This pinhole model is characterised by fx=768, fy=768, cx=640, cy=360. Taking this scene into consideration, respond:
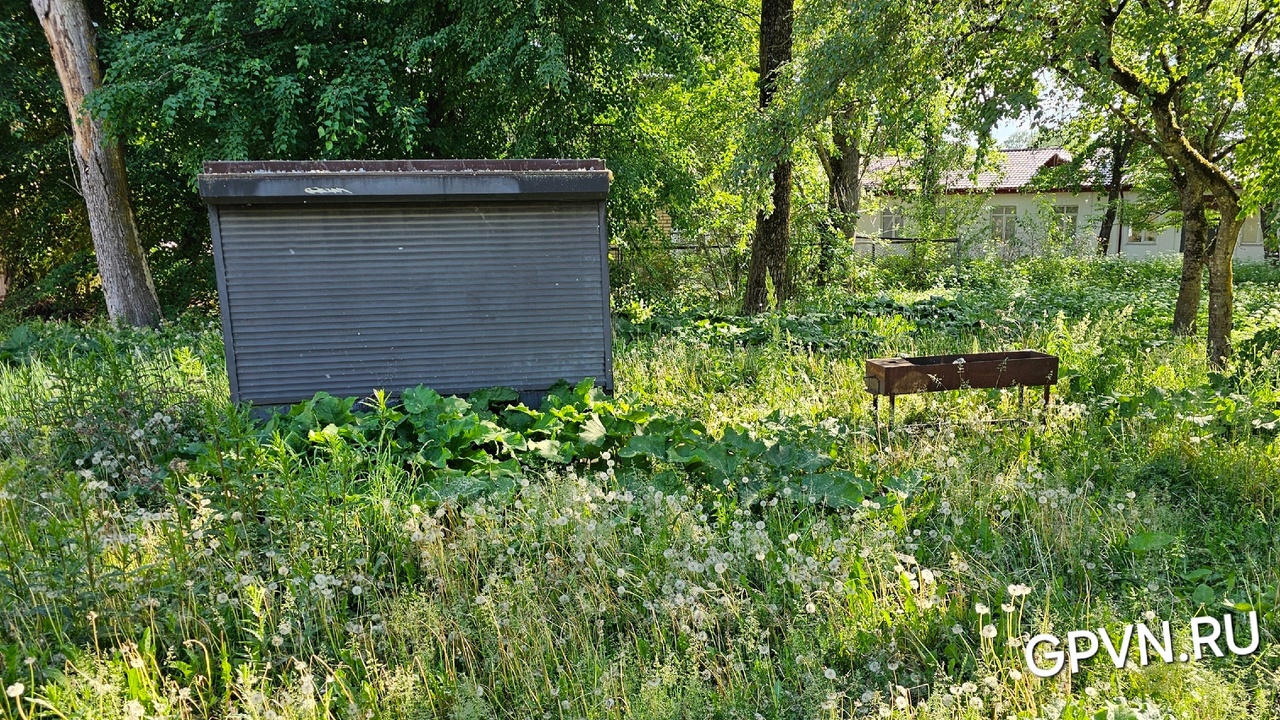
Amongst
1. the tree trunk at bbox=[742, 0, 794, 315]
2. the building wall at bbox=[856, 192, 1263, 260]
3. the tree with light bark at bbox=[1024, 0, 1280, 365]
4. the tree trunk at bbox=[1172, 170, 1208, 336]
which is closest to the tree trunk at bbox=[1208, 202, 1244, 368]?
the tree with light bark at bbox=[1024, 0, 1280, 365]

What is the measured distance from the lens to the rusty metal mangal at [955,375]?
5.36m

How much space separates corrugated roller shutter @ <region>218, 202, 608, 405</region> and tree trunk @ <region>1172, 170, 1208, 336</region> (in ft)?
24.5

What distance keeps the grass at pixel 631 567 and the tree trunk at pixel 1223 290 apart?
2.93 meters

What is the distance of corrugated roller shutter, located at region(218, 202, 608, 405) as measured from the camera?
5.49 m

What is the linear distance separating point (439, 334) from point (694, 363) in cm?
278

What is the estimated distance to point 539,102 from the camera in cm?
1117

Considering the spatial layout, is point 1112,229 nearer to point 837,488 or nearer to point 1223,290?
point 1223,290

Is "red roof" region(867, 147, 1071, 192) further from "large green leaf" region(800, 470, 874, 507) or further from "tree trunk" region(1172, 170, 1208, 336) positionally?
"large green leaf" region(800, 470, 874, 507)

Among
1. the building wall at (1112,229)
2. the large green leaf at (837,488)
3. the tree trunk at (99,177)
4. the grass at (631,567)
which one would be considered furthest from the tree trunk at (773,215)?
the building wall at (1112,229)

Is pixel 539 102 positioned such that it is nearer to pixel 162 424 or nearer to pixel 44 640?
pixel 162 424

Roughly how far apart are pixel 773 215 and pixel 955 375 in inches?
276

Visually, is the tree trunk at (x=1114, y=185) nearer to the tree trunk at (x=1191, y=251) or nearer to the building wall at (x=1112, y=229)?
the building wall at (x=1112, y=229)

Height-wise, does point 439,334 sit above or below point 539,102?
below

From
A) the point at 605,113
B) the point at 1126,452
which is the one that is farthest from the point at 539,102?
the point at 1126,452
